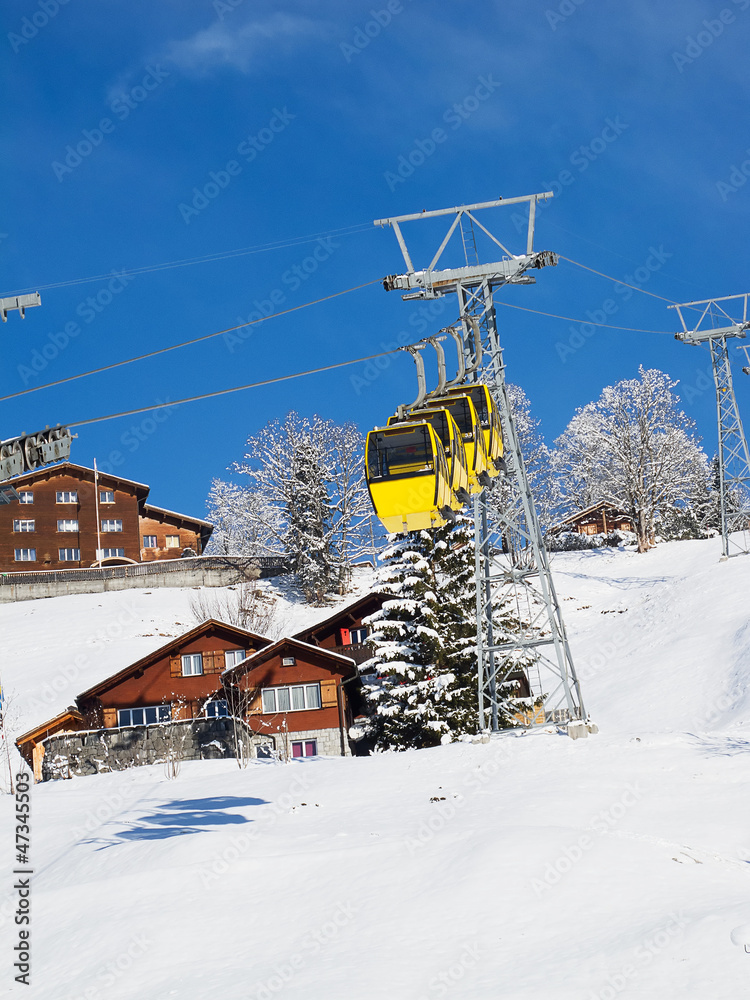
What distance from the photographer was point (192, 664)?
1598 inches

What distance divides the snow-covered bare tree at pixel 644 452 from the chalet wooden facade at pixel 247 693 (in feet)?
84.9

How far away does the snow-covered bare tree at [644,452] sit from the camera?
193 ft

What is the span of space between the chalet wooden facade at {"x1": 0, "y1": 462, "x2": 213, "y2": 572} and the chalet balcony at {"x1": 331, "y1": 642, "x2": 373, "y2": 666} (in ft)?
104

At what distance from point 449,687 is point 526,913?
1929cm

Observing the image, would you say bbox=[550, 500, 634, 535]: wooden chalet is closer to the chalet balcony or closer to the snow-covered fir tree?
the chalet balcony

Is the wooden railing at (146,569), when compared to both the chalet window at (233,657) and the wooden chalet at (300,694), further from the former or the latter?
the wooden chalet at (300,694)

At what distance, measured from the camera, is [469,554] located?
100 feet

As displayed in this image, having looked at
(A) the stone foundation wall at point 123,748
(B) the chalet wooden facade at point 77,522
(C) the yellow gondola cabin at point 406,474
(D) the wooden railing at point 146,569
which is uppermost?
(B) the chalet wooden facade at point 77,522

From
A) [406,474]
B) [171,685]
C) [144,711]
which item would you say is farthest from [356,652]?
[406,474]

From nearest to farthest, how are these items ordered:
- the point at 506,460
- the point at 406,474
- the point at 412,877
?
the point at 412,877 < the point at 406,474 < the point at 506,460

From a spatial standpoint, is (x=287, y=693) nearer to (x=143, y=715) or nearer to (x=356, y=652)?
(x=356, y=652)

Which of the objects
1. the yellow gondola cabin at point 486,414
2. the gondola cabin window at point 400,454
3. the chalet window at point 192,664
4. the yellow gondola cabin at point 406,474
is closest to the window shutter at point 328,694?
the chalet window at point 192,664

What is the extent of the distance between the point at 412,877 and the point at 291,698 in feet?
92.4

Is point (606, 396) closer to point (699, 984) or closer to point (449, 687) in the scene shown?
point (449, 687)
